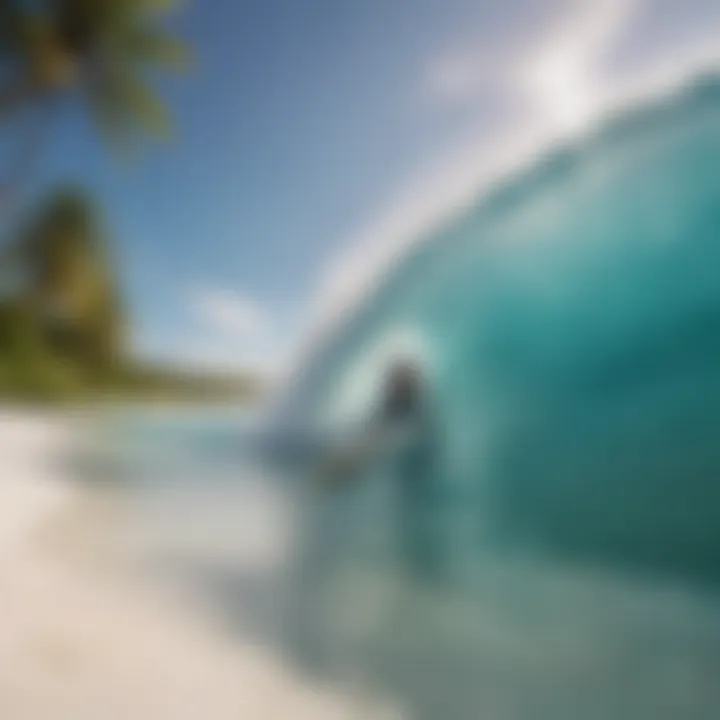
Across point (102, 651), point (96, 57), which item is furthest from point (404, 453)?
point (96, 57)

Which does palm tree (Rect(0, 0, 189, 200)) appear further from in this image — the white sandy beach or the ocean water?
the white sandy beach

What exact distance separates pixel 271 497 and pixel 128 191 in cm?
62

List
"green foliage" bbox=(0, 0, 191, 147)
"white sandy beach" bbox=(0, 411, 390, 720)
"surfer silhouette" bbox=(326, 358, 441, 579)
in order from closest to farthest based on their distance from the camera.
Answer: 1. "white sandy beach" bbox=(0, 411, 390, 720)
2. "surfer silhouette" bbox=(326, 358, 441, 579)
3. "green foliage" bbox=(0, 0, 191, 147)

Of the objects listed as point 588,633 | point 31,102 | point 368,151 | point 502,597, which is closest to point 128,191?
point 31,102

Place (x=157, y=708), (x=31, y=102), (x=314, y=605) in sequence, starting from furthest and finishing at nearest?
(x=31, y=102) < (x=314, y=605) < (x=157, y=708)

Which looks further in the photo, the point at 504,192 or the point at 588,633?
the point at 504,192

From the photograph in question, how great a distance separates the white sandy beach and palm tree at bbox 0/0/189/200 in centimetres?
68

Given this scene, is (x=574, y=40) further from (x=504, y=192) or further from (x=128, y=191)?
(x=128, y=191)

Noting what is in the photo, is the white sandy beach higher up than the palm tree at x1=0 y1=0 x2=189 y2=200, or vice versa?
the palm tree at x1=0 y1=0 x2=189 y2=200

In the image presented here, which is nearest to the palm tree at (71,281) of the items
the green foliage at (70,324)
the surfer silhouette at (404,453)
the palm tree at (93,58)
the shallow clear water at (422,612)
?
the green foliage at (70,324)

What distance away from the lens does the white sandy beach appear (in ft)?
2.74

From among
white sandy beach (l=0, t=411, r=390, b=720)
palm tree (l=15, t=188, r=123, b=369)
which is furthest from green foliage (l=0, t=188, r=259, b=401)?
white sandy beach (l=0, t=411, r=390, b=720)

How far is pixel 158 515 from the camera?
1053 millimetres

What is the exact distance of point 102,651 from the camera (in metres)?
0.89
